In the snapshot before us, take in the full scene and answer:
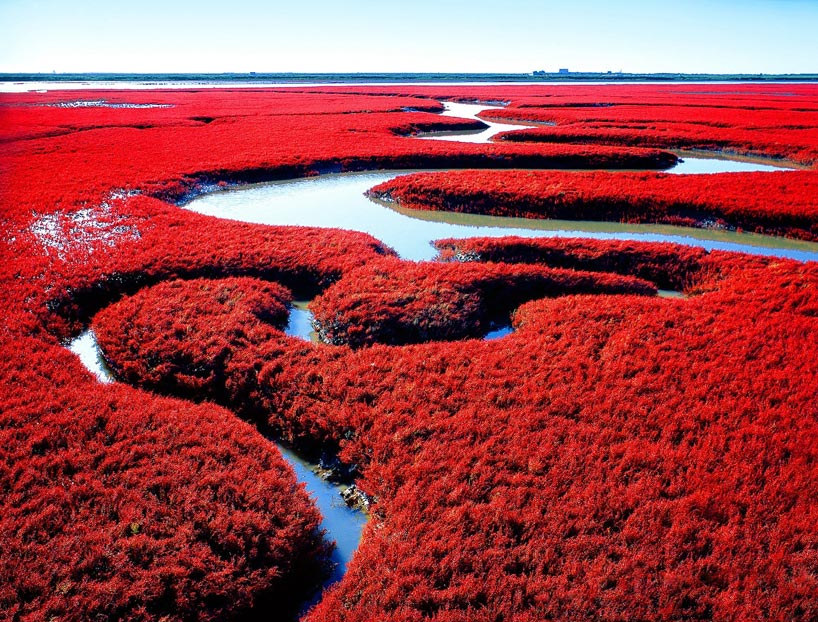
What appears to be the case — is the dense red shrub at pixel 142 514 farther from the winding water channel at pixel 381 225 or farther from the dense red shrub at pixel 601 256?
the dense red shrub at pixel 601 256

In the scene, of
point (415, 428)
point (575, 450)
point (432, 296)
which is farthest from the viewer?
point (432, 296)

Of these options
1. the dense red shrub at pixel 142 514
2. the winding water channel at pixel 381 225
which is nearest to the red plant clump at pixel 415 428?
the dense red shrub at pixel 142 514

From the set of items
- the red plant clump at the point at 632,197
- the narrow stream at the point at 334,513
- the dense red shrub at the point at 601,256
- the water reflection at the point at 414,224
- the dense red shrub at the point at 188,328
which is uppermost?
the red plant clump at the point at 632,197

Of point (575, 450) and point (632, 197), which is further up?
point (632, 197)

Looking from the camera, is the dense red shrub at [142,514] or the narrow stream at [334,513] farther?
the narrow stream at [334,513]

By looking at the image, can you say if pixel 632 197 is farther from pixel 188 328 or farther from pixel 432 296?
pixel 188 328

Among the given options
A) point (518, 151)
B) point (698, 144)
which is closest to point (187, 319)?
point (518, 151)

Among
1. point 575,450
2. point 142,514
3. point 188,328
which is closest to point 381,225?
point 188,328
